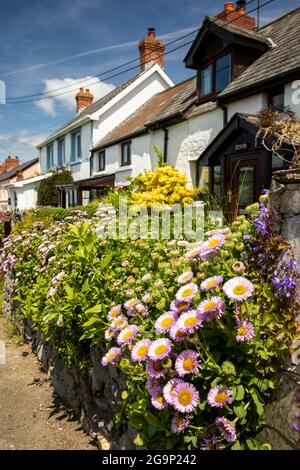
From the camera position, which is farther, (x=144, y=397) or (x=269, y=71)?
(x=269, y=71)

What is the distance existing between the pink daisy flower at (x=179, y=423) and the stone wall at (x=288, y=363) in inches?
15.6

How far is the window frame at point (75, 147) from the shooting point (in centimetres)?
2284

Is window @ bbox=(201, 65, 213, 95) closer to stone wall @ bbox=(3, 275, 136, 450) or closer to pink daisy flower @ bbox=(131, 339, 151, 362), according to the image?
stone wall @ bbox=(3, 275, 136, 450)

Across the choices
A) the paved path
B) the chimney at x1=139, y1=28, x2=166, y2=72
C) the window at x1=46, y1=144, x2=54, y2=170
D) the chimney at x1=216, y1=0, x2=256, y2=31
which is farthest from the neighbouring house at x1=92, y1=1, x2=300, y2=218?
the window at x1=46, y1=144, x2=54, y2=170

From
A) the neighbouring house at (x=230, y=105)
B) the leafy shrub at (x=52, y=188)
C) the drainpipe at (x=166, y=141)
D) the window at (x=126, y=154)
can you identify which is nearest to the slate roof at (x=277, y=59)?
the neighbouring house at (x=230, y=105)

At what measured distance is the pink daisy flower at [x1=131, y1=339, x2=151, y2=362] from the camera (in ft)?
6.31

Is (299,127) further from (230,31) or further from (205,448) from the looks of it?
(230,31)

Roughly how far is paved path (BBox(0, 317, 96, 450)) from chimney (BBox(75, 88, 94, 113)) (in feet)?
83.3

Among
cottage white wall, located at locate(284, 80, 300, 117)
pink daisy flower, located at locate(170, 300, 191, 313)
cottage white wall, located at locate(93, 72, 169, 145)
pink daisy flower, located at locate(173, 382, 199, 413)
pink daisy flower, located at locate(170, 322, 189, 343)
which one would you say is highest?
cottage white wall, located at locate(93, 72, 169, 145)

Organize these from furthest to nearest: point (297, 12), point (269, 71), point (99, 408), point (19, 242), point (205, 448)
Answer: point (297, 12), point (269, 71), point (19, 242), point (99, 408), point (205, 448)

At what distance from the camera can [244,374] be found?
5.84 feet

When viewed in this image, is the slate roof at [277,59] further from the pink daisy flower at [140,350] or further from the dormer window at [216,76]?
the pink daisy flower at [140,350]
